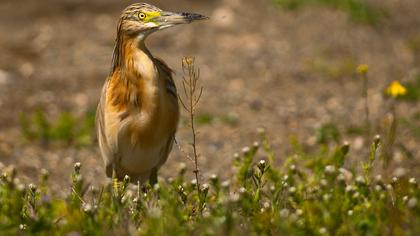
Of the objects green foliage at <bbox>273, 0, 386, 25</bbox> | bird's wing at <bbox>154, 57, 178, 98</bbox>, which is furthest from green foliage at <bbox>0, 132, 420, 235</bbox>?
green foliage at <bbox>273, 0, 386, 25</bbox>

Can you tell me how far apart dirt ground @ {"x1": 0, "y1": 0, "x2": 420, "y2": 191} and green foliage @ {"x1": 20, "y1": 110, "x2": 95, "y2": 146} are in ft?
0.38

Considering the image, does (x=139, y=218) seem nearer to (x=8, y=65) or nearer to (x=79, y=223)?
(x=79, y=223)

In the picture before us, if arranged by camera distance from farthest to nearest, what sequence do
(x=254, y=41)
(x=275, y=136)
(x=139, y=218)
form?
(x=254, y=41), (x=275, y=136), (x=139, y=218)

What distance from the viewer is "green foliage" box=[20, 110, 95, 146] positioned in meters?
8.98

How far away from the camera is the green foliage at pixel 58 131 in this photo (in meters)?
8.98

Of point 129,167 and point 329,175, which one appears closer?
point 329,175

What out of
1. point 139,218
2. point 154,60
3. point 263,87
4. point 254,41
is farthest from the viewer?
point 254,41

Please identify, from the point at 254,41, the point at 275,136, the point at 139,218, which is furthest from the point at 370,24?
the point at 139,218

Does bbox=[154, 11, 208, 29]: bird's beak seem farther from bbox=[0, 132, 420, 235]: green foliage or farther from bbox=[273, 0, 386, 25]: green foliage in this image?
bbox=[273, 0, 386, 25]: green foliage

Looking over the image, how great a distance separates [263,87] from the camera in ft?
34.3

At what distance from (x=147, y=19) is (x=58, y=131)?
3.28 m

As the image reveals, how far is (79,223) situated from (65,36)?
25.1 feet

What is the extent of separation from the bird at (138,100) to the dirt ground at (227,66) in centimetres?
140

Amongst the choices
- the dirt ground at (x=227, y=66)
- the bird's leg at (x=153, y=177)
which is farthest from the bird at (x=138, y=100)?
the dirt ground at (x=227, y=66)
